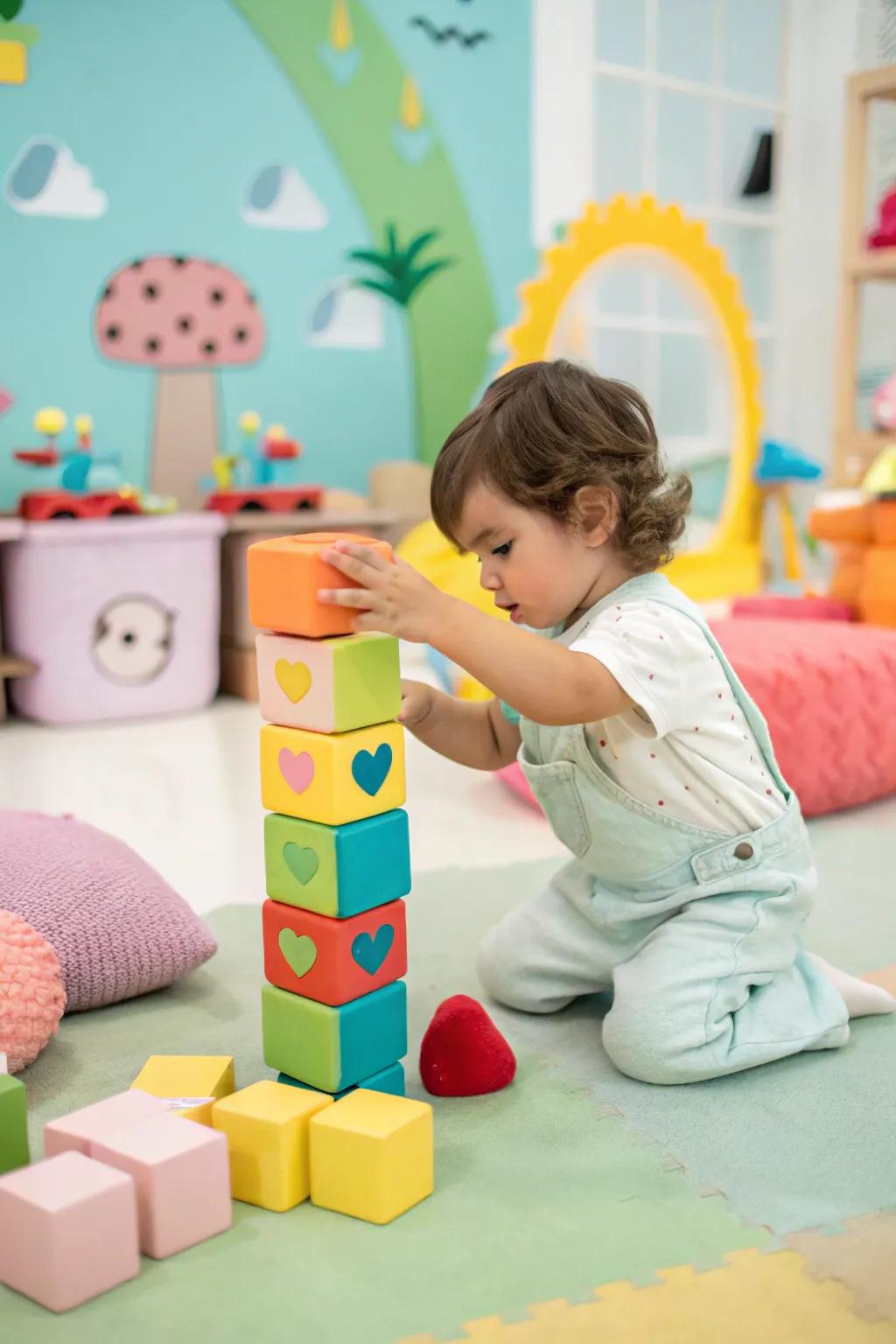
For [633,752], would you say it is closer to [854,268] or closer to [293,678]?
[293,678]

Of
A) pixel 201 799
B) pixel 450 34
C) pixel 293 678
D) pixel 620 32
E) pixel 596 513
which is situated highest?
pixel 620 32

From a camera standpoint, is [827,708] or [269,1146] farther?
[827,708]

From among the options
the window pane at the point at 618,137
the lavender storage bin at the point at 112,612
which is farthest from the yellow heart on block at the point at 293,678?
the window pane at the point at 618,137

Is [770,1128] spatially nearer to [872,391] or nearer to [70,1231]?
[70,1231]

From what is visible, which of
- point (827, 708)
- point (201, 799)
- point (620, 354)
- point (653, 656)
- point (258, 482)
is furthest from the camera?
point (620, 354)

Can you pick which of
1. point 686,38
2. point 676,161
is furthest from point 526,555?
point 686,38

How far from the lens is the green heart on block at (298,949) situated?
33.2 inches

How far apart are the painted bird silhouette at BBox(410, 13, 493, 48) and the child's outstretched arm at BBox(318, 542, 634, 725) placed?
7.78ft

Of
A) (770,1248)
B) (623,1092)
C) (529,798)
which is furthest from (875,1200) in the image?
(529,798)

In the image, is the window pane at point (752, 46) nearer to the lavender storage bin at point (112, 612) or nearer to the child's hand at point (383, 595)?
the lavender storage bin at point (112, 612)

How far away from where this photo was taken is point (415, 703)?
1052mm

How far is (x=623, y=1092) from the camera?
0.94 m

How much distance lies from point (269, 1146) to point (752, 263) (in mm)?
3327

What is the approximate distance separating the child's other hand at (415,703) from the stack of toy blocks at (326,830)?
172 mm
